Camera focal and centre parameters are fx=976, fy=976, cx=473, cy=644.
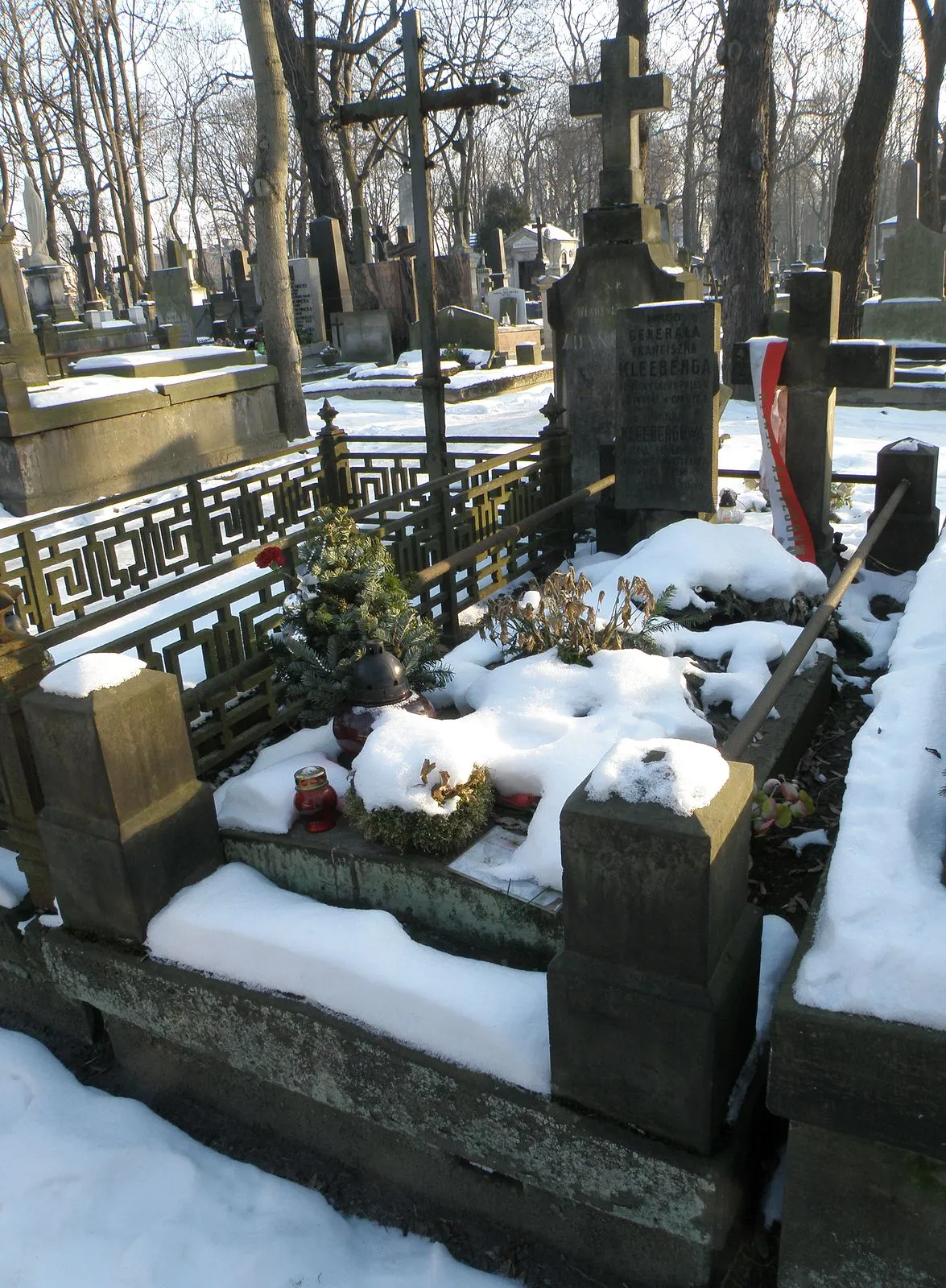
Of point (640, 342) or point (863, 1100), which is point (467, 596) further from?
point (863, 1100)

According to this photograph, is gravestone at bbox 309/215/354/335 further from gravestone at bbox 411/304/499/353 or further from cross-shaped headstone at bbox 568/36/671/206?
cross-shaped headstone at bbox 568/36/671/206

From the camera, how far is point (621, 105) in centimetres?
809

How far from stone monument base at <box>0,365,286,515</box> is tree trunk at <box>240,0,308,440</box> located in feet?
1.06

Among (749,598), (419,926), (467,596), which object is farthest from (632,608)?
(419,926)

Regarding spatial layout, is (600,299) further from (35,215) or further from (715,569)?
(35,215)

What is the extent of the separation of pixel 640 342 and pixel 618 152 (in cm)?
263

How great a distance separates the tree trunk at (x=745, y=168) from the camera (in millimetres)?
14500

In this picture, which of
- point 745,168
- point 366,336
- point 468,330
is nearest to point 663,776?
point 745,168

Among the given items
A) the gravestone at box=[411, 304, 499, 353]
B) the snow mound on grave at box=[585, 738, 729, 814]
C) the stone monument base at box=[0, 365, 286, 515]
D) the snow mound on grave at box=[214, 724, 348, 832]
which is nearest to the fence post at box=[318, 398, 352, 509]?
the stone monument base at box=[0, 365, 286, 515]

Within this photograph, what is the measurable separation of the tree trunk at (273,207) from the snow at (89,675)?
35.1 feet

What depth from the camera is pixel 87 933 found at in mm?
3404

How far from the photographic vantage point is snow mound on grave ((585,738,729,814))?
218cm

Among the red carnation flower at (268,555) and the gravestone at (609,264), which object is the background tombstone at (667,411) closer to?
the gravestone at (609,264)

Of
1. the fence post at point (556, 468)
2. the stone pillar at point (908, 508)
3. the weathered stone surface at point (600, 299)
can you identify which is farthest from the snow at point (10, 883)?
the weathered stone surface at point (600, 299)
